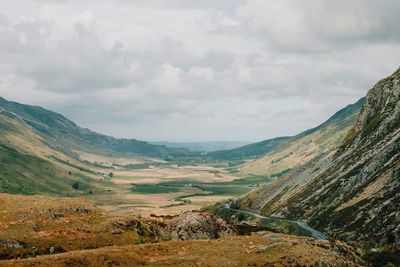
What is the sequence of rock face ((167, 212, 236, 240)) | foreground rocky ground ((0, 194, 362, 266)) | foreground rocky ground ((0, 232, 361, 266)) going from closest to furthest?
1. foreground rocky ground ((0, 232, 361, 266))
2. foreground rocky ground ((0, 194, 362, 266))
3. rock face ((167, 212, 236, 240))

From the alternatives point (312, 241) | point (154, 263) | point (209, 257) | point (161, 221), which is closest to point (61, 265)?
point (154, 263)

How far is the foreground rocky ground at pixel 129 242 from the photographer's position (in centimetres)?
7725

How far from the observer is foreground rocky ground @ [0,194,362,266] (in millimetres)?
77250

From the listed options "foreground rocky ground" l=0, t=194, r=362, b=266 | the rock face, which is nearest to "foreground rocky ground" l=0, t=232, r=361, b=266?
"foreground rocky ground" l=0, t=194, r=362, b=266

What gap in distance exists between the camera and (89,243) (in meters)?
90.3

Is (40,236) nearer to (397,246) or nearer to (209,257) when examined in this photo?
(209,257)

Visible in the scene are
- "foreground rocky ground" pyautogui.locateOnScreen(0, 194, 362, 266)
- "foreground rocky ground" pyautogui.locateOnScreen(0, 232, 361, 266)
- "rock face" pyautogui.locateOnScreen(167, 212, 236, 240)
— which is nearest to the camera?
"foreground rocky ground" pyautogui.locateOnScreen(0, 232, 361, 266)

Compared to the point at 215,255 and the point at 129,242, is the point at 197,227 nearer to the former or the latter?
the point at 129,242

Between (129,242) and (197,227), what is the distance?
676 inches

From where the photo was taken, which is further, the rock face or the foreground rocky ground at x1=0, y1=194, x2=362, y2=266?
the rock face

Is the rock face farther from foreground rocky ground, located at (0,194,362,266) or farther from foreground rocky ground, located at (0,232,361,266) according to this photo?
foreground rocky ground, located at (0,232,361,266)

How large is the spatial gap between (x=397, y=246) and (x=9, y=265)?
13676 cm

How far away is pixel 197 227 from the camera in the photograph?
4193 inches

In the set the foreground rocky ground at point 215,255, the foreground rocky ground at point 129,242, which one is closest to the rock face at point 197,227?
the foreground rocky ground at point 129,242
